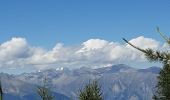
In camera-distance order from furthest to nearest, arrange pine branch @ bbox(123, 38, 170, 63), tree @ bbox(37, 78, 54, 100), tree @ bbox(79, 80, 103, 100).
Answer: tree @ bbox(79, 80, 103, 100), tree @ bbox(37, 78, 54, 100), pine branch @ bbox(123, 38, 170, 63)

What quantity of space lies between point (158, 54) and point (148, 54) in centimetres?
20

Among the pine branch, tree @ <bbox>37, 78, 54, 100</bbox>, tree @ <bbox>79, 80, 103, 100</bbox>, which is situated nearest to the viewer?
the pine branch

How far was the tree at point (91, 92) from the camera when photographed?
39.4 meters

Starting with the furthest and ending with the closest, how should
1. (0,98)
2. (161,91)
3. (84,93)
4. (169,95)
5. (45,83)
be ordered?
(161,91), (169,95), (84,93), (45,83), (0,98)

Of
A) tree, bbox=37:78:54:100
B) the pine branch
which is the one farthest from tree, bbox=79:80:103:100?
the pine branch

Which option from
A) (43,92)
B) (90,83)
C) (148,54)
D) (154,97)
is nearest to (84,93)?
(90,83)

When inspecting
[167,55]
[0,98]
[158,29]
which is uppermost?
[158,29]

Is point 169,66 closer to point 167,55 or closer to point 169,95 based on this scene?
point 167,55

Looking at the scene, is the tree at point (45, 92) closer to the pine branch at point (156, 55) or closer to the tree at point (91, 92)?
the tree at point (91, 92)

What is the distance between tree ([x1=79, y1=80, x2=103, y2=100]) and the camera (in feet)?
129

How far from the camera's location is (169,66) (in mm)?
7766

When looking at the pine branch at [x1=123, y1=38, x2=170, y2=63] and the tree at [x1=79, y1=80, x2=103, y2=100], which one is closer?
the pine branch at [x1=123, y1=38, x2=170, y2=63]

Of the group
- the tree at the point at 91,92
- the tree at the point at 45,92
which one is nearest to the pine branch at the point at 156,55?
the tree at the point at 45,92

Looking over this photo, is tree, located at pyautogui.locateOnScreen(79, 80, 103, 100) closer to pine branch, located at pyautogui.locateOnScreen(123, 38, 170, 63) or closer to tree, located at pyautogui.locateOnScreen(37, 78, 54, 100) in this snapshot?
tree, located at pyautogui.locateOnScreen(37, 78, 54, 100)
